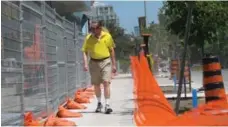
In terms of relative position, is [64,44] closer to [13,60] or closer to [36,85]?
[36,85]

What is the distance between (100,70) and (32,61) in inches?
83.8

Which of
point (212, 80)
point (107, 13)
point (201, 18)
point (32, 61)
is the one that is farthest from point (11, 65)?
point (107, 13)

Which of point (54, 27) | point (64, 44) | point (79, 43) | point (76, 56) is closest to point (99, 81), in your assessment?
point (54, 27)

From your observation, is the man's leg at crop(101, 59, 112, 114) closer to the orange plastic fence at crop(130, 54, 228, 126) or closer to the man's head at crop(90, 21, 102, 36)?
the man's head at crop(90, 21, 102, 36)

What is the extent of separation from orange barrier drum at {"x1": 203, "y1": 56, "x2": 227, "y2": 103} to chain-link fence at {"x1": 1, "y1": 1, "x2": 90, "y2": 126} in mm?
2638

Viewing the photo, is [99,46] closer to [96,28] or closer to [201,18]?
[96,28]

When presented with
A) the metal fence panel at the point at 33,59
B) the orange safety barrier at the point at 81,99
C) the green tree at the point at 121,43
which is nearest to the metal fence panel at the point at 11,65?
the metal fence panel at the point at 33,59

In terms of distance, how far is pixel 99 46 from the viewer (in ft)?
33.4

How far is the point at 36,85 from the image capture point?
8.47 m

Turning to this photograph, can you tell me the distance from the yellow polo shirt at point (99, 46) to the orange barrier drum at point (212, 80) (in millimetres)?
2297

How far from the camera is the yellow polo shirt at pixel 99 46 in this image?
33.3 feet

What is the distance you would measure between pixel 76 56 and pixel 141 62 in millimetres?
7708

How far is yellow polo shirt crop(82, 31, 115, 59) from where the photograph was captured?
33.3 feet

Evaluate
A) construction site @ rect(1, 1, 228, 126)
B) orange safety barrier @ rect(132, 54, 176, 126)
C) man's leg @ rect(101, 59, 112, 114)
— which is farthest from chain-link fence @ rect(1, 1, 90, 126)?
orange safety barrier @ rect(132, 54, 176, 126)
